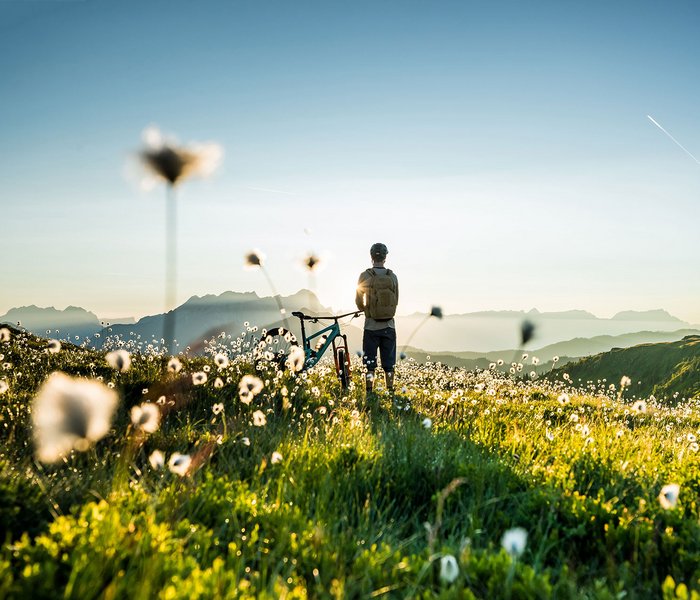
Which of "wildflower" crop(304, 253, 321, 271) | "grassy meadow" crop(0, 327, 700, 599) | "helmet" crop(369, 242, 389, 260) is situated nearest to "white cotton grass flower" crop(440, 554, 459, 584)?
"grassy meadow" crop(0, 327, 700, 599)

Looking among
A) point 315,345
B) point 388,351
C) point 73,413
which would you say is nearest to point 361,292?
point 388,351

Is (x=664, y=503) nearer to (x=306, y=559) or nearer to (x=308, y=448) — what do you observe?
(x=306, y=559)

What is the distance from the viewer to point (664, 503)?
340cm

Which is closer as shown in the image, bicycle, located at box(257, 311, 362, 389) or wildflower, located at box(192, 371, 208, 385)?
wildflower, located at box(192, 371, 208, 385)

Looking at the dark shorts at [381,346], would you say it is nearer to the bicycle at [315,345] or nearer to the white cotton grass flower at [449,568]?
the bicycle at [315,345]

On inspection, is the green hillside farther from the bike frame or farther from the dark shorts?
the bike frame

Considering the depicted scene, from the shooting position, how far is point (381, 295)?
1195cm

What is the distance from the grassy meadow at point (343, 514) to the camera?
2.71 metres

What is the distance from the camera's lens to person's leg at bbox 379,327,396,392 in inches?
479

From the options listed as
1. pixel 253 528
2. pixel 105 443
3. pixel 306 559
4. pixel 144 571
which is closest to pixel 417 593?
pixel 306 559

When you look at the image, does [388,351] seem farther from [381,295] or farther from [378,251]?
[378,251]

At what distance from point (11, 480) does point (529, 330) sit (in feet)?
13.5

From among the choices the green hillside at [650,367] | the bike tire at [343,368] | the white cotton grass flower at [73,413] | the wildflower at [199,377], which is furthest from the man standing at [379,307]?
the green hillside at [650,367]

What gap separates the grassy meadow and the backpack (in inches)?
179
